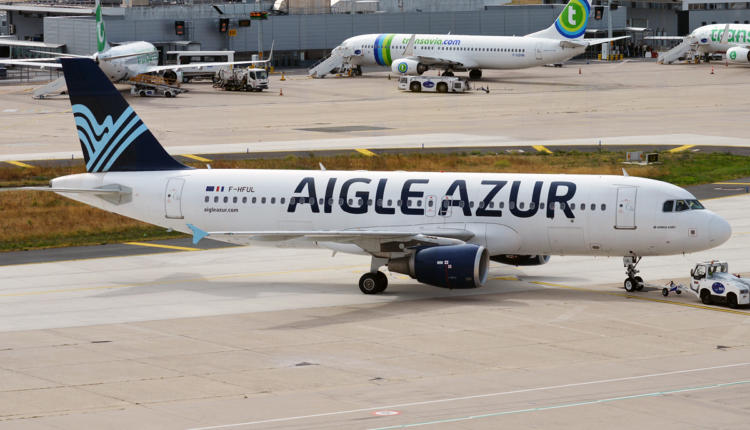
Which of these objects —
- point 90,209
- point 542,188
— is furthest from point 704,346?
point 90,209

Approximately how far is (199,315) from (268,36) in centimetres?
13236

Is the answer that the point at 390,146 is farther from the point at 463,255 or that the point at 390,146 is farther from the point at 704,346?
the point at 704,346

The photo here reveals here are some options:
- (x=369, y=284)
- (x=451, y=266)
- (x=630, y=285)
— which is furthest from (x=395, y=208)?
(x=630, y=285)

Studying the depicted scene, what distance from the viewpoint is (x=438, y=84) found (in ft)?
421

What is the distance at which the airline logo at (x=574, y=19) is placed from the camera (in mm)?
131250

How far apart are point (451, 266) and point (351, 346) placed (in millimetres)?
7317

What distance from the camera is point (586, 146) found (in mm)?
87312

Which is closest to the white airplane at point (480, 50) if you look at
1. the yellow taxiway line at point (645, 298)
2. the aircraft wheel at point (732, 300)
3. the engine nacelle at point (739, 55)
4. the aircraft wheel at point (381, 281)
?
the engine nacelle at point (739, 55)

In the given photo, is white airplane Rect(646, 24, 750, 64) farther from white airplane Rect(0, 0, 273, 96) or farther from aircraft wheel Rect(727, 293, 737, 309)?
aircraft wheel Rect(727, 293, 737, 309)

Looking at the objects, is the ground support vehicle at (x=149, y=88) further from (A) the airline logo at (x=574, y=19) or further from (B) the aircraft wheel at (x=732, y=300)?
(B) the aircraft wheel at (x=732, y=300)

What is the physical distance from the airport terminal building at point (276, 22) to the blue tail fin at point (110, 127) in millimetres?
105553

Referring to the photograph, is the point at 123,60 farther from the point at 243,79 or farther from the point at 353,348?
the point at 353,348

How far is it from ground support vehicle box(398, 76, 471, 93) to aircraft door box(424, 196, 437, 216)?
8426cm

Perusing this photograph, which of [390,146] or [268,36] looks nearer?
[390,146]
